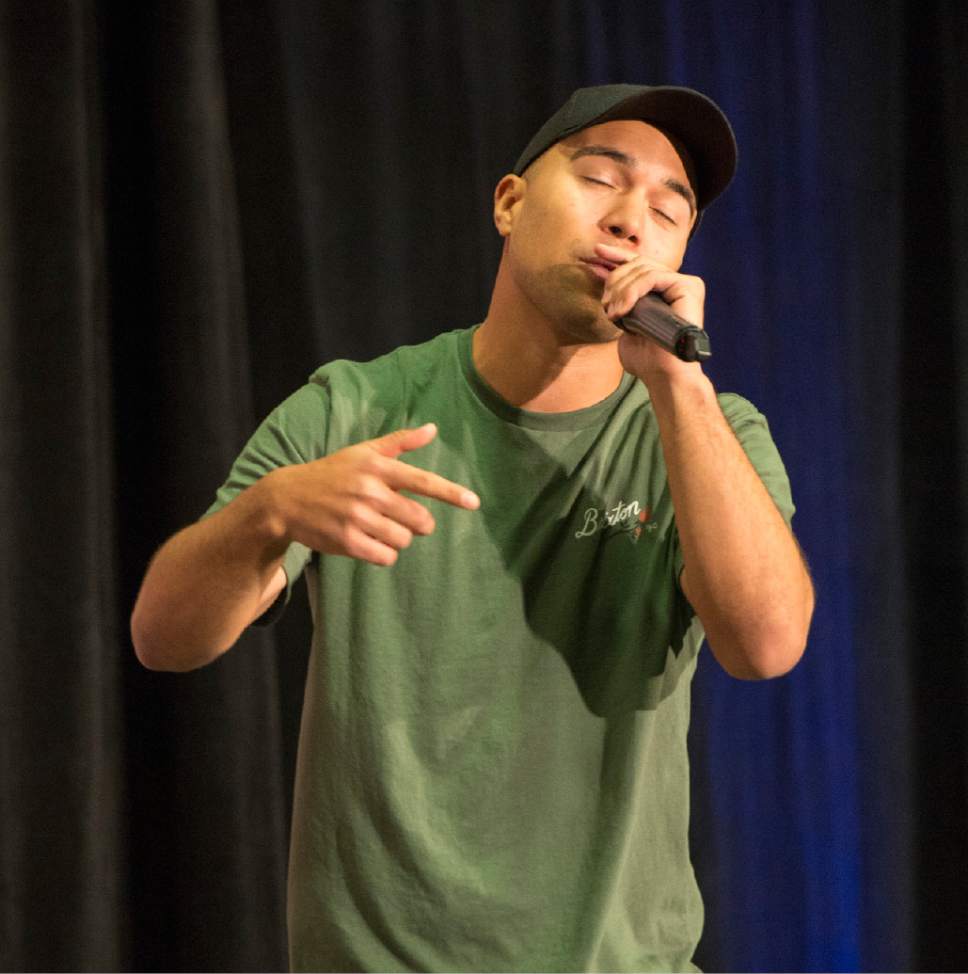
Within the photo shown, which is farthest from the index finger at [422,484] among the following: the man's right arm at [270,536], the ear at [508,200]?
the ear at [508,200]

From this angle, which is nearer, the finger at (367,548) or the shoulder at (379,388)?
the finger at (367,548)

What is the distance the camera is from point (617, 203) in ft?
4.76

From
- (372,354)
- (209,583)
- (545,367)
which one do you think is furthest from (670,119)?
(372,354)

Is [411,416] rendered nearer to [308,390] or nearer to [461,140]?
[308,390]

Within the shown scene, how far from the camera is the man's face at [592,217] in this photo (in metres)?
1.42

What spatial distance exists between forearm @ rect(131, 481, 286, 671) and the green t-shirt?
0.12 meters

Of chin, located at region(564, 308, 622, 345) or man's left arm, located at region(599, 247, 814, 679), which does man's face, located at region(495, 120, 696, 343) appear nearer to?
chin, located at region(564, 308, 622, 345)

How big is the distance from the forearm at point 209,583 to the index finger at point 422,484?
5.1 inches

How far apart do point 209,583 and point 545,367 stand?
47cm

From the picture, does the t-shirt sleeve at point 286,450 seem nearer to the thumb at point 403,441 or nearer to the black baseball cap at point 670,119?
the thumb at point 403,441

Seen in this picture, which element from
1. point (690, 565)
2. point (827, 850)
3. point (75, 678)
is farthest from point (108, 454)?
point (827, 850)

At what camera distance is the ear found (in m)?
1.58

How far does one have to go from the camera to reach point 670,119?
4.94 ft

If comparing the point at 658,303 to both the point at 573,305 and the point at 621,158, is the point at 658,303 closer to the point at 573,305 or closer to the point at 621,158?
the point at 573,305
